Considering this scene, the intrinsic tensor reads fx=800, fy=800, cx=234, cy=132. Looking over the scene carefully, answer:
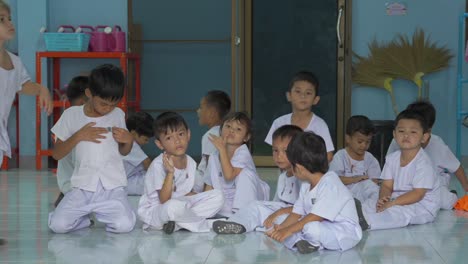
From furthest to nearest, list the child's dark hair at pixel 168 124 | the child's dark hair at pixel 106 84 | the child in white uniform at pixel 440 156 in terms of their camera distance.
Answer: the child in white uniform at pixel 440 156 < the child's dark hair at pixel 168 124 < the child's dark hair at pixel 106 84

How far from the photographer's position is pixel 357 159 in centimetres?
542

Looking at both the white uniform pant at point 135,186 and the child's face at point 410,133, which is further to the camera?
the white uniform pant at point 135,186

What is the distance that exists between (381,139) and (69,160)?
2.92m

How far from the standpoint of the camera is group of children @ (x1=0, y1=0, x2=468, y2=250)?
3783 millimetres

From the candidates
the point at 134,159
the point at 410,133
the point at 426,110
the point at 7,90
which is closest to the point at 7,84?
the point at 7,90

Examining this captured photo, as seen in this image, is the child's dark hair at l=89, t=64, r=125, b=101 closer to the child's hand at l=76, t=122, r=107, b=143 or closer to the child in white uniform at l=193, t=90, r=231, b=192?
the child's hand at l=76, t=122, r=107, b=143

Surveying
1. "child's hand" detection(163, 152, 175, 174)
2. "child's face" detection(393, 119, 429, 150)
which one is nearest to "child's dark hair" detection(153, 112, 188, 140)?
"child's hand" detection(163, 152, 175, 174)

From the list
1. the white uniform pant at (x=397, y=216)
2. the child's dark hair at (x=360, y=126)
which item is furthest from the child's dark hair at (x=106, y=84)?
the child's dark hair at (x=360, y=126)

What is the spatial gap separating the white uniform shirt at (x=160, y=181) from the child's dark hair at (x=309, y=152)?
2.50ft

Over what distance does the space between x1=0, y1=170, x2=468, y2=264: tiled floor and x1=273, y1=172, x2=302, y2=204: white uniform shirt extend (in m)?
0.29

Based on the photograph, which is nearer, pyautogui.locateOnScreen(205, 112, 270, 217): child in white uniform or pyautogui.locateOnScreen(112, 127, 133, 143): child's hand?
pyautogui.locateOnScreen(112, 127, 133, 143): child's hand

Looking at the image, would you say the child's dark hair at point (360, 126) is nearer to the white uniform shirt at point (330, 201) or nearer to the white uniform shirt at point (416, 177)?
the white uniform shirt at point (416, 177)

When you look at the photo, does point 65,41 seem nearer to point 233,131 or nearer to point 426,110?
point 233,131

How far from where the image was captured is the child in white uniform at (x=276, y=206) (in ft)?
13.7
